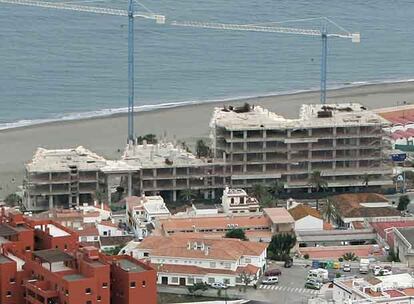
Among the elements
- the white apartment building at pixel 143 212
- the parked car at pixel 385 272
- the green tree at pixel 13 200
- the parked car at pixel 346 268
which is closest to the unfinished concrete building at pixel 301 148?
the white apartment building at pixel 143 212

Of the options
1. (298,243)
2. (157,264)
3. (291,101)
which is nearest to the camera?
(157,264)

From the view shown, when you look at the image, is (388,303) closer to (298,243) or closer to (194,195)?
(298,243)

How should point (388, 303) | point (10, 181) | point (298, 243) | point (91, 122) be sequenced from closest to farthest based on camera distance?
point (388, 303)
point (298, 243)
point (10, 181)
point (91, 122)

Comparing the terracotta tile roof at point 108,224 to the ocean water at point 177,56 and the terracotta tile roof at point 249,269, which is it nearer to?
the terracotta tile roof at point 249,269

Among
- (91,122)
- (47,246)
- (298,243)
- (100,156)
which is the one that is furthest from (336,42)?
(47,246)

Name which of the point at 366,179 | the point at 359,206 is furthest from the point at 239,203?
the point at 366,179

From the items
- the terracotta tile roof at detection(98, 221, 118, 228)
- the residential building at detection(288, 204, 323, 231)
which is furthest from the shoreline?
the residential building at detection(288, 204, 323, 231)

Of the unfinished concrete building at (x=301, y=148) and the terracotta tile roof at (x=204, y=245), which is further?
the unfinished concrete building at (x=301, y=148)

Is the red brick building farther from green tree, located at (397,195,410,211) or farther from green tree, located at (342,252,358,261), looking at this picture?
green tree, located at (397,195,410,211)
